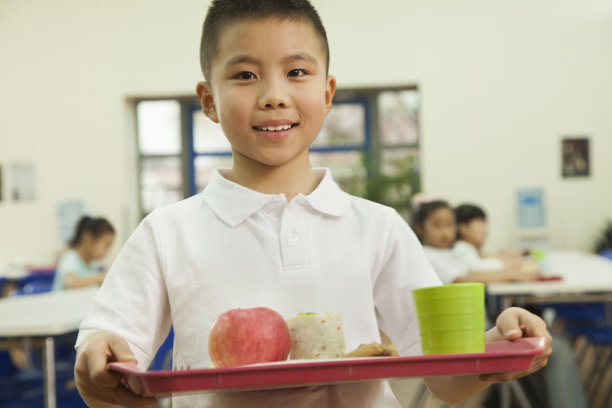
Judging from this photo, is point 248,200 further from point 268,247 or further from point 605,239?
point 605,239

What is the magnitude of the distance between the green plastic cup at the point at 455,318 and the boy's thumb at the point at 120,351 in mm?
348

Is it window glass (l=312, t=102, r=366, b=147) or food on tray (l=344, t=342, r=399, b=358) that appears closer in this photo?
food on tray (l=344, t=342, r=399, b=358)

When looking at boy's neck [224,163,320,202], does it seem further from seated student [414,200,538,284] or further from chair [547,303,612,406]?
chair [547,303,612,406]

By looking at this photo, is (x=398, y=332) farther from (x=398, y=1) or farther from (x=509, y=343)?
(x=398, y=1)

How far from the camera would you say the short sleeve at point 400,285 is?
3.41 ft

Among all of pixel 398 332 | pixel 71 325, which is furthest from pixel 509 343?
pixel 71 325

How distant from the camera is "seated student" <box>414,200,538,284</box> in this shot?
3729 millimetres

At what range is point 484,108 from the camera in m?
7.76

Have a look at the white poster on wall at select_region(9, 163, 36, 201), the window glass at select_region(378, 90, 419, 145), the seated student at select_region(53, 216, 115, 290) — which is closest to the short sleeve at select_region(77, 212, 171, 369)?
the seated student at select_region(53, 216, 115, 290)

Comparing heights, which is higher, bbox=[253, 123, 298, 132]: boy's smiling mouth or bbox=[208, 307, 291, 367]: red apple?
bbox=[253, 123, 298, 132]: boy's smiling mouth

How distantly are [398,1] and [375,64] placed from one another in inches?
29.1

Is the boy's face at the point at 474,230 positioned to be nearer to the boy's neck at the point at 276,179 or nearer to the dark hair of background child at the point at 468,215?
the dark hair of background child at the point at 468,215

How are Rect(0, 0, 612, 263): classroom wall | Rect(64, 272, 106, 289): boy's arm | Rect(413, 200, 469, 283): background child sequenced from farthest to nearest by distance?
Rect(0, 0, 612, 263): classroom wall
Rect(64, 272, 106, 289): boy's arm
Rect(413, 200, 469, 283): background child

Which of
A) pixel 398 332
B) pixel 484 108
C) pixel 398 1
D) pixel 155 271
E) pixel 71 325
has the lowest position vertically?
pixel 71 325
